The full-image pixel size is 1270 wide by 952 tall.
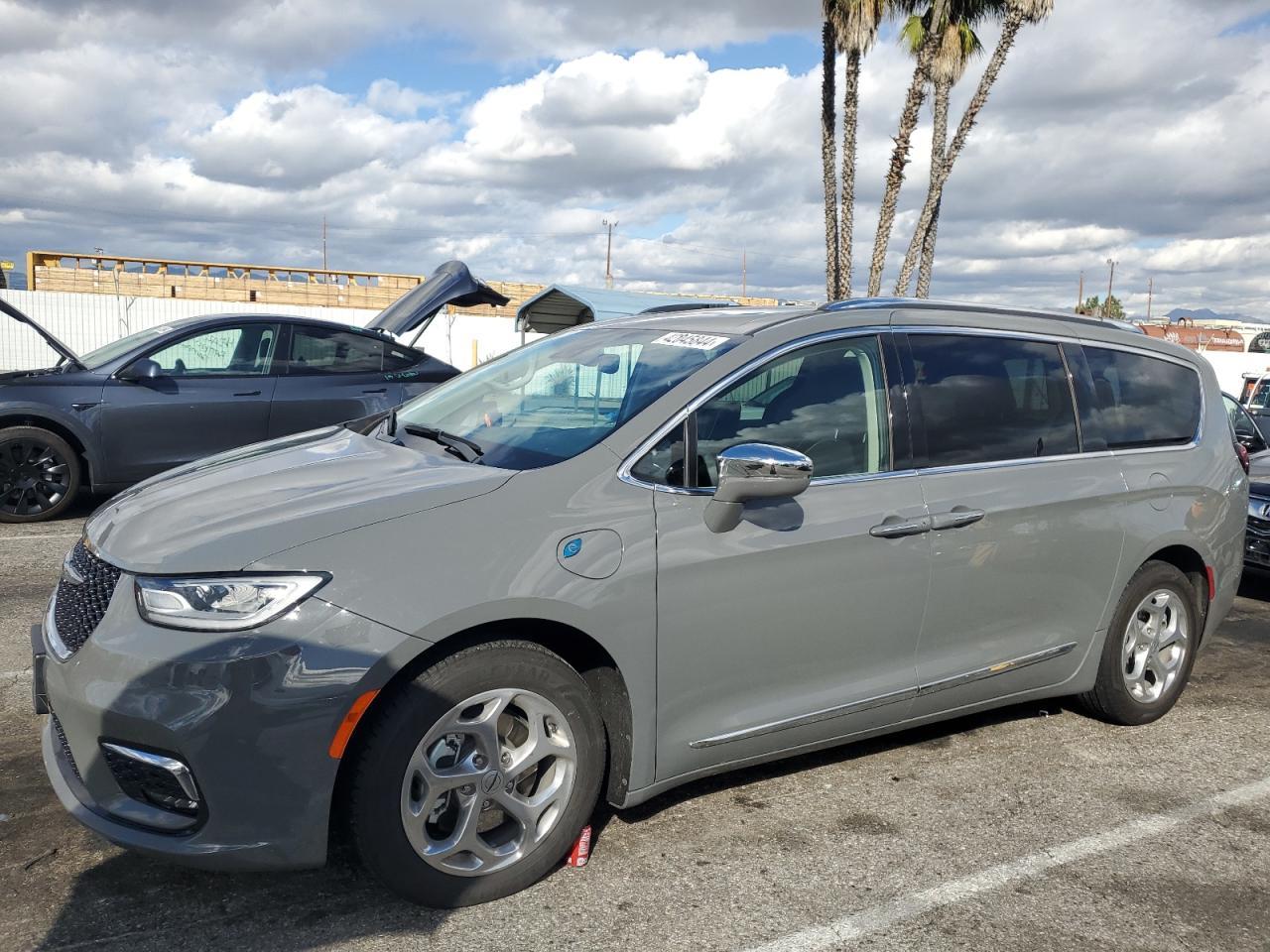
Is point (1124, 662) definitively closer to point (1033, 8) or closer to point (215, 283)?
point (1033, 8)

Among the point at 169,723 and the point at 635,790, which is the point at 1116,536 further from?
the point at 169,723

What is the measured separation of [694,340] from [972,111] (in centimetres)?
2077

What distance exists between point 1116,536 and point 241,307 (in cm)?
2611

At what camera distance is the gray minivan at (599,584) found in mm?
2693

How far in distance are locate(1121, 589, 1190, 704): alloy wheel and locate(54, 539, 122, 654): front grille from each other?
378 centimetres

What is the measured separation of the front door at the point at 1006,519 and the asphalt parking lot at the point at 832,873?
410 millimetres

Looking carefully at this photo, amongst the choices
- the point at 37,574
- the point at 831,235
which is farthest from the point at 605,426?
the point at 831,235

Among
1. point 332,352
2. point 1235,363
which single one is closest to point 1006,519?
point 332,352

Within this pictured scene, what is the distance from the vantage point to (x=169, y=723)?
263 cm

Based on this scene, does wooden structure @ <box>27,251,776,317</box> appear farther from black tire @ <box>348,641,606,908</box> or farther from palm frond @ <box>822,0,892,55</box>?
black tire @ <box>348,641,606,908</box>

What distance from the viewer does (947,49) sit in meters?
21.9

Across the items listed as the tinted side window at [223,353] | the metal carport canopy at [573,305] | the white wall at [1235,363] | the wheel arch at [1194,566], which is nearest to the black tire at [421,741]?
the wheel arch at [1194,566]

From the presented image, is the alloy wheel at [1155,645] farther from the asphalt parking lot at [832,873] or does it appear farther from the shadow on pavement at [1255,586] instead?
the shadow on pavement at [1255,586]

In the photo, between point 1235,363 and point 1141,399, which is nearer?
point 1141,399
